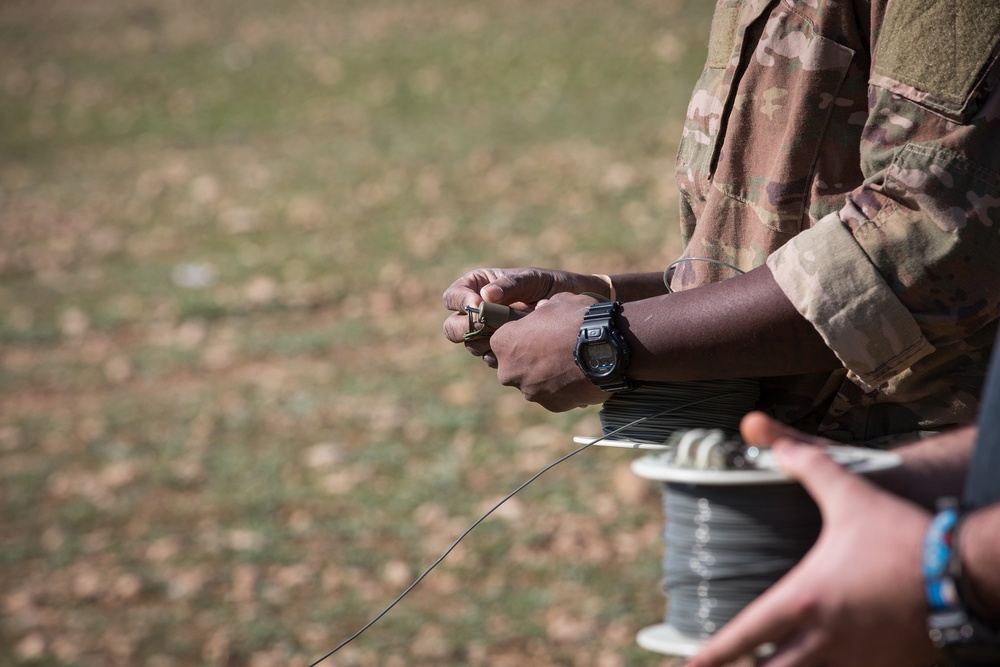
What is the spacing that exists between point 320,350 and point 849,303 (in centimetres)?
640

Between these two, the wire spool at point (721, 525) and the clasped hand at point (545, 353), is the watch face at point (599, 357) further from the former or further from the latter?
the wire spool at point (721, 525)

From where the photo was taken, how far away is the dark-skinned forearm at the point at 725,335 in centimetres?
186

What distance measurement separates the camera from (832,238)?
180 cm

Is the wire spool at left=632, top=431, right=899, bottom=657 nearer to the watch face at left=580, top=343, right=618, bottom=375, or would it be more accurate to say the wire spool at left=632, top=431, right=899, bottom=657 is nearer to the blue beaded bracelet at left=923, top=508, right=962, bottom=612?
the blue beaded bracelet at left=923, top=508, right=962, bottom=612

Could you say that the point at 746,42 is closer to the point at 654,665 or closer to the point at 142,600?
the point at 654,665

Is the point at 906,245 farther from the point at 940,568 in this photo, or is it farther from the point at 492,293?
the point at 492,293

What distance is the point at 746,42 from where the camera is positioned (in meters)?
2.06

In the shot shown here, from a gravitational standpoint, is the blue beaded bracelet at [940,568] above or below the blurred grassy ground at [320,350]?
above

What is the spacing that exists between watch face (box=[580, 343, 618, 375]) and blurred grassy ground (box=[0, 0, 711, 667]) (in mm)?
2846

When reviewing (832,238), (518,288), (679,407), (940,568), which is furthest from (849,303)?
(518,288)

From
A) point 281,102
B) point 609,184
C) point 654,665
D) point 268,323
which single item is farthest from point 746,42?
point 281,102

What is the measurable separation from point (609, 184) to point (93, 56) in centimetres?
1275

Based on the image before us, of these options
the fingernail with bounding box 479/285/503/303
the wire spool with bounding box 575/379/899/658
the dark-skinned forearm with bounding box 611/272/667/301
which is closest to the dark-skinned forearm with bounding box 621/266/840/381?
the wire spool with bounding box 575/379/899/658

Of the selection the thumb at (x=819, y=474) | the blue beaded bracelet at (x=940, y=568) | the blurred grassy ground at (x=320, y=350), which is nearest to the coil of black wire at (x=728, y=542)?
the thumb at (x=819, y=474)
